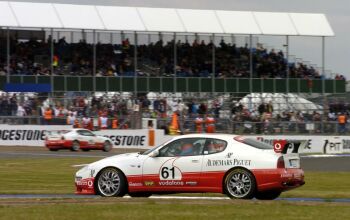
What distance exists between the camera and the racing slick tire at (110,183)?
643 inches

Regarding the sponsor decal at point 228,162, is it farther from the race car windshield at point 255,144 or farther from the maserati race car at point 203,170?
the race car windshield at point 255,144

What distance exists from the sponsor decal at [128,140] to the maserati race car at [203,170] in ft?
91.5

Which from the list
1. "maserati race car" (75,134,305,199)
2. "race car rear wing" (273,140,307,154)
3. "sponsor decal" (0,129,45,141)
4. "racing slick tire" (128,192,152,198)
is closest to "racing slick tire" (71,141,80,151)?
"sponsor decal" (0,129,45,141)

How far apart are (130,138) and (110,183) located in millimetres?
28489

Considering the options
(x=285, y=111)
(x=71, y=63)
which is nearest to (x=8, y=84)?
Answer: (x=71, y=63)

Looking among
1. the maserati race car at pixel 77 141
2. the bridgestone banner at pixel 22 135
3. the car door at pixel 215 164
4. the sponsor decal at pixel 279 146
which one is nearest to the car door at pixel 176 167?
the car door at pixel 215 164

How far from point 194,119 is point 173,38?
39.1ft

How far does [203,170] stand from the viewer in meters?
16.0

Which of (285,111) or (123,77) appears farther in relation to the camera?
(123,77)

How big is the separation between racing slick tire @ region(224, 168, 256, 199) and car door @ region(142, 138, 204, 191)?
2.02 feet

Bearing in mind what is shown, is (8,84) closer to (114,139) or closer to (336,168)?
(114,139)

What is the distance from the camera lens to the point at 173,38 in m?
54.5

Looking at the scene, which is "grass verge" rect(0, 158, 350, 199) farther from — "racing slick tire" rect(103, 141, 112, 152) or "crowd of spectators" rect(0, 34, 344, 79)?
"crowd of spectators" rect(0, 34, 344, 79)

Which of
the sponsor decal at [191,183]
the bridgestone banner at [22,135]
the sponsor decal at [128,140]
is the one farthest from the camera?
the bridgestone banner at [22,135]
